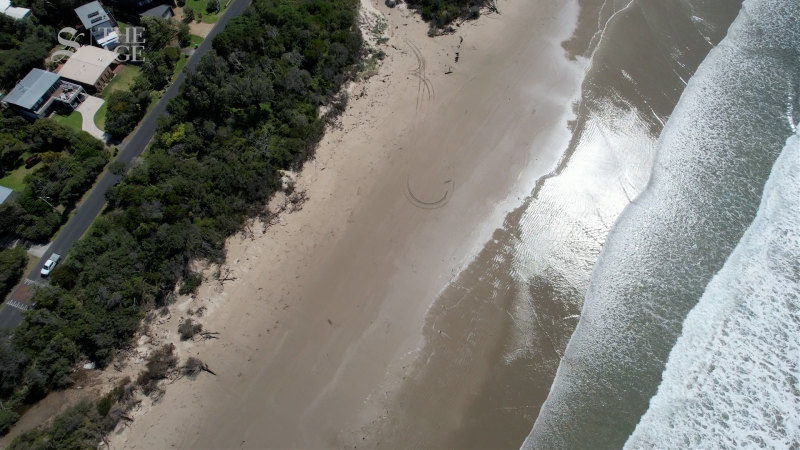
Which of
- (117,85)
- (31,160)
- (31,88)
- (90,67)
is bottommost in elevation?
(31,160)

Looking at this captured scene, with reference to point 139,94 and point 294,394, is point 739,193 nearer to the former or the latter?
point 294,394

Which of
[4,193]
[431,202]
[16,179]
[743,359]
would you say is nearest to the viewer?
[743,359]

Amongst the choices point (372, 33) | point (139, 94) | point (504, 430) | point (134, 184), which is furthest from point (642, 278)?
point (139, 94)

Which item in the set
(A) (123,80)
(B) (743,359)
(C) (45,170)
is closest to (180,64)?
(A) (123,80)

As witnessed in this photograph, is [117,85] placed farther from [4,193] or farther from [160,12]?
[4,193]

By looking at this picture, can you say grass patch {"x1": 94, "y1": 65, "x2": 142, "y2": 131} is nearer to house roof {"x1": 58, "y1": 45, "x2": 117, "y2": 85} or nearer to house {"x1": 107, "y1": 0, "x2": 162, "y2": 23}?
house roof {"x1": 58, "y1": 45, "x2": 117, "y2": 85}

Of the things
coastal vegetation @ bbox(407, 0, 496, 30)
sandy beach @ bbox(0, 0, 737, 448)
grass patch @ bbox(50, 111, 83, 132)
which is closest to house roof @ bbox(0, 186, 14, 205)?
grass patch @ bbox(50, 111, 83, 132)

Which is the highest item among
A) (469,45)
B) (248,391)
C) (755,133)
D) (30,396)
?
(755,133)
